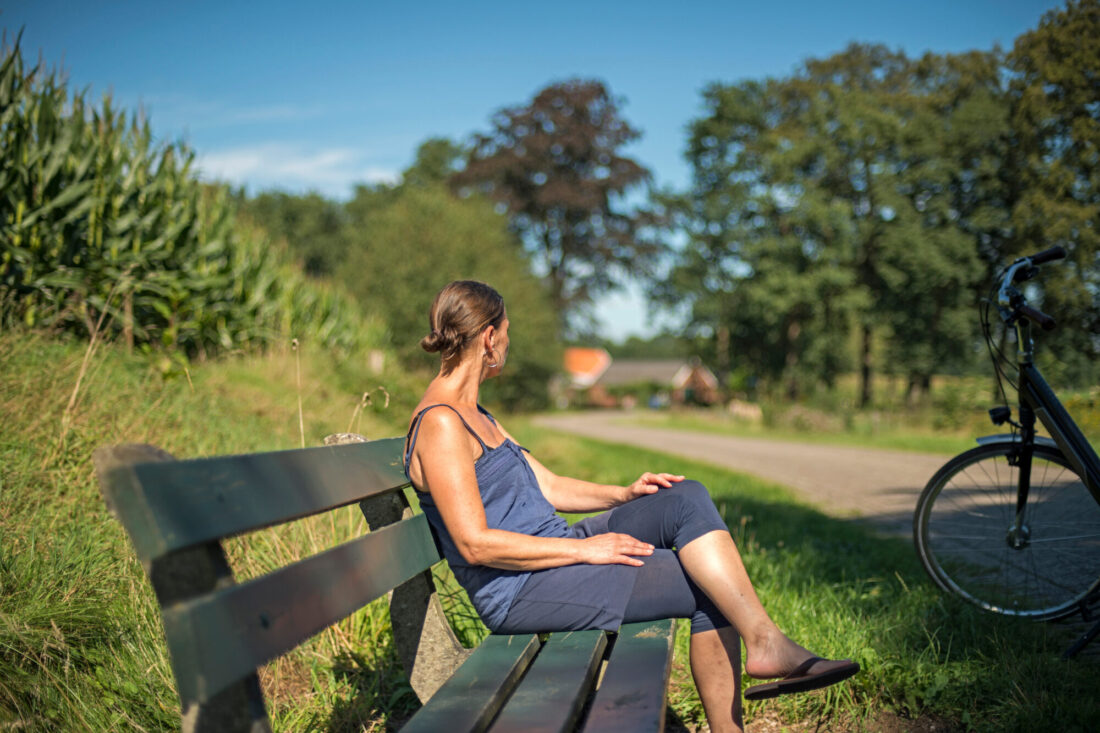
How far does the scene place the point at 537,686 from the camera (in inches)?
73.1

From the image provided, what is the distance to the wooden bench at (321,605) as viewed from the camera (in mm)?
1306

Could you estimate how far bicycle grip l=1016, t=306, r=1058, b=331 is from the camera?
303 cm

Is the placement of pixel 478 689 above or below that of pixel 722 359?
below

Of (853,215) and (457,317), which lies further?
(853,215)

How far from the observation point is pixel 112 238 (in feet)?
22.9

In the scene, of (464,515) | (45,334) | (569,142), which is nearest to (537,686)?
(464,515)

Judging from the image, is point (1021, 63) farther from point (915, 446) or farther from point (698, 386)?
point (698, 386)

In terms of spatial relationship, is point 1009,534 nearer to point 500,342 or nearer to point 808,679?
point 808,679

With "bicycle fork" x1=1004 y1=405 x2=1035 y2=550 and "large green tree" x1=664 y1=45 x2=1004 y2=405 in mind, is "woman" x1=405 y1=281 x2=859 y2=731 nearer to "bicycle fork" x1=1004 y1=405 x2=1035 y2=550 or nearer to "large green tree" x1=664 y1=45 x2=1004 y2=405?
"bicycle fork" x1=1004 y1=405 x2=1035 y2=550

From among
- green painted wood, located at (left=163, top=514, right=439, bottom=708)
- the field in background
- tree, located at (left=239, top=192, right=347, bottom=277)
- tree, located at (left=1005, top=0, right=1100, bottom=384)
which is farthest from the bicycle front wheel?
A: tree, located at (left=239, top=192, right=347, bottom=277)

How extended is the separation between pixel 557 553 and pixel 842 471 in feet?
29.1

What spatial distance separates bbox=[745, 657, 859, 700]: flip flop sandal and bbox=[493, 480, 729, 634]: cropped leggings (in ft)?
0.79

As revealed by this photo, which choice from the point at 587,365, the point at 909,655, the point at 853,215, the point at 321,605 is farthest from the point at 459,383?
the point at 587,365

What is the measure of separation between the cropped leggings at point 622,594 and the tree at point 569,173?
34.4m
